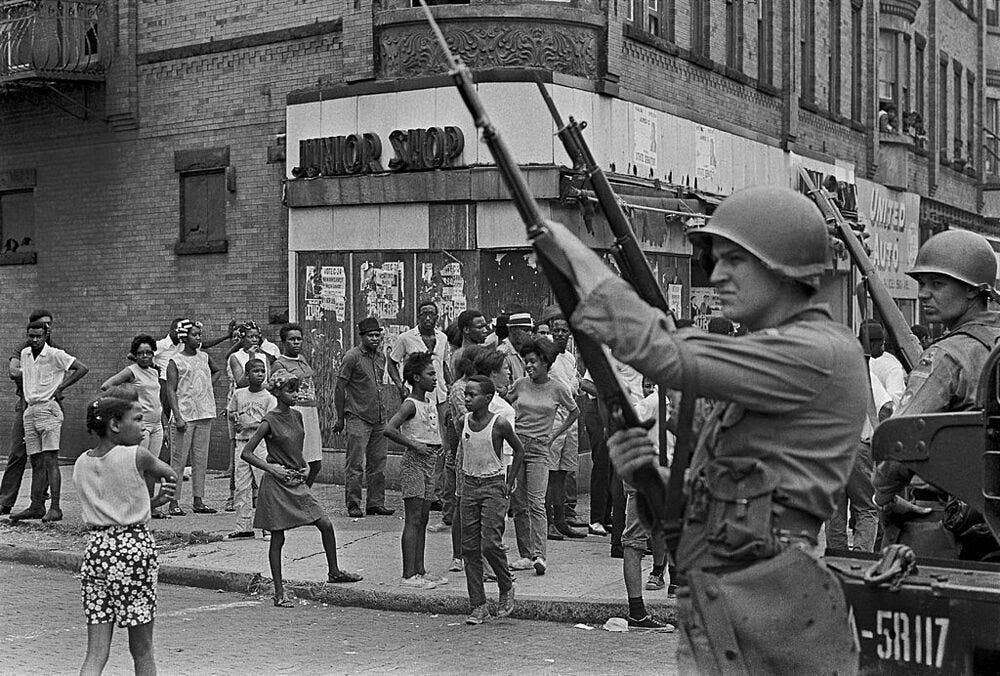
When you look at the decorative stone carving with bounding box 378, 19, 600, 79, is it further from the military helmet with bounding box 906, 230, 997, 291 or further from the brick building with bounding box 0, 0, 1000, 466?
the military helmet with bounding box 906, 230, 997, 291

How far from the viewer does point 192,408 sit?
1377 centimetres

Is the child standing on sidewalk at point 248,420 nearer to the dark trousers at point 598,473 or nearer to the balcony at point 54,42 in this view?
the dark trousers at point 598,473

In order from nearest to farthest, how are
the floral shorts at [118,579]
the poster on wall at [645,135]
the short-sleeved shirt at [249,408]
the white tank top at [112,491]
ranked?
the floral shorts at [118,579]
the white tank top at [112,491]
the short-sleeved shirt at [249,408]
the poster on wall at [645,135]

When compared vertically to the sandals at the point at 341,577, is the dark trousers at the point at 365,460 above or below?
above

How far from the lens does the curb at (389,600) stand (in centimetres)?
916

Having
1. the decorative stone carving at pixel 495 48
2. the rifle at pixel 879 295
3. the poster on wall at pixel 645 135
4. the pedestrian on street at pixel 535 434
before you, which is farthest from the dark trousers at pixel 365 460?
the rifle at pixel 879 295

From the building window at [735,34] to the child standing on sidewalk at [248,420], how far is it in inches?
420

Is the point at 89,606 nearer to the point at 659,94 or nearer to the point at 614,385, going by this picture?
the point at 614,385

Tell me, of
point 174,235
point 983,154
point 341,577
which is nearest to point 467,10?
point 174,235

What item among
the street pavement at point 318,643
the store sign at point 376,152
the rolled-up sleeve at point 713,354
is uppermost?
the store sign at point 376,152

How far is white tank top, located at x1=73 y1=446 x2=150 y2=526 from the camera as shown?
6.45 m

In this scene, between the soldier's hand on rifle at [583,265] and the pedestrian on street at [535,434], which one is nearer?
the soldier's hand on rifle at [583,265]

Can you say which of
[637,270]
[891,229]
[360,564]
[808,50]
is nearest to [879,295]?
[637,270]

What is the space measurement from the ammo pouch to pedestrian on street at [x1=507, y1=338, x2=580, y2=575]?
22.8 ft
